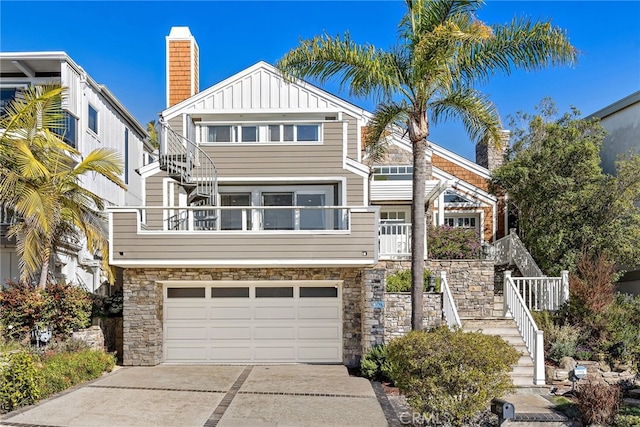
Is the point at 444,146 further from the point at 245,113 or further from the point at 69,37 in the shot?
the point at 69,37

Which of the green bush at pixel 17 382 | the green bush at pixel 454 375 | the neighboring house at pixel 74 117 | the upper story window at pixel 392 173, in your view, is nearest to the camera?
the green bush at pixel 454 375

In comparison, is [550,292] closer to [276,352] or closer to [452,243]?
[452,243]

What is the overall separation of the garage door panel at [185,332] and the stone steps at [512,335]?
255 inches

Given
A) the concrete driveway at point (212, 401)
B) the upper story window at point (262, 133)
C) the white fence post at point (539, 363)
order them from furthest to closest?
the upper story window at point (262, 133)
the white fence post at point (539, 363)
the concrete driveway at point (212, 401)

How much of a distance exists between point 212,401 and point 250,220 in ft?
20.0

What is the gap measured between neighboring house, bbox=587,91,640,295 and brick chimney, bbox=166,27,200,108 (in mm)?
13403

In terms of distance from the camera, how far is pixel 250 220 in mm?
14875

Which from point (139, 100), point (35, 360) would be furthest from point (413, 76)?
point (139, 100)

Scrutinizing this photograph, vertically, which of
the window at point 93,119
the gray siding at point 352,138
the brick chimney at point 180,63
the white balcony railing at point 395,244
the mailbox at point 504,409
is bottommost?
the mailbox at point 504,409

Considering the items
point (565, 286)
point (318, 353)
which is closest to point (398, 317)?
point (318, 353)

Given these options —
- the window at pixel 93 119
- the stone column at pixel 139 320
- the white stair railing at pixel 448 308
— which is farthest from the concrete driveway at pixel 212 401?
the window at pixel 93 119

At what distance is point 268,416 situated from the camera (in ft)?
28.5

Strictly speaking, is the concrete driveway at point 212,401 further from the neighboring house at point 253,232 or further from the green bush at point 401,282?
the green bush at point 401,282

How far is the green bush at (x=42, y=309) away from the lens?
11.8 metres
